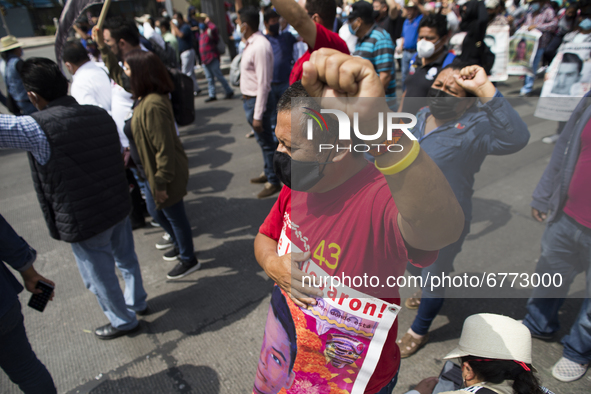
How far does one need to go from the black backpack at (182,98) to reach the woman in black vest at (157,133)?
28cm

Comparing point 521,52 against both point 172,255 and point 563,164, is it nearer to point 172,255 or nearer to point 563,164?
point 563,164

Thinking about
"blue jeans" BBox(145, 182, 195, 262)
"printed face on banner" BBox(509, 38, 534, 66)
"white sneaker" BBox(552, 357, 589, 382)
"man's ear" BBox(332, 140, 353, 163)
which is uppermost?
"man's ear" BBox(332, 140, 353, 163)

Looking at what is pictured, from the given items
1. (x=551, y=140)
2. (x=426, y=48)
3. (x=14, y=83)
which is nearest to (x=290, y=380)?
(x=426, y=48)

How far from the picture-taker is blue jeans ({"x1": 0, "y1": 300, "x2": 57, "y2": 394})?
1703 mm

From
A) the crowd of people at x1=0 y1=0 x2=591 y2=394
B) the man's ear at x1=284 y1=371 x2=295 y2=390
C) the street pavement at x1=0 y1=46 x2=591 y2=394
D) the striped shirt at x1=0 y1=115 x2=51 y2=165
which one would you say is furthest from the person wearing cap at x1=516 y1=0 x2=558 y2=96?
the striped shirt at x1=0 y1=115 x2=51 y2=165

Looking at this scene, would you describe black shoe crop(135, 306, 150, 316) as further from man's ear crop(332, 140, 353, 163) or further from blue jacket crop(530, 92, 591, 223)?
blue jacket crop(530, 92, 591, 223)

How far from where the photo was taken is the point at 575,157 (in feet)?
6.01

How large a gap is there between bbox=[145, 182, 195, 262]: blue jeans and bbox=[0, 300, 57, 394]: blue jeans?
1331mm

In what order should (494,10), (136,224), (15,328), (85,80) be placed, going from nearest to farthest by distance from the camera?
1. (15,328)
2. (85,80)
3. (136,224)
4. (494,10)

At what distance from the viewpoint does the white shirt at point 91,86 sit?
11.0 feet

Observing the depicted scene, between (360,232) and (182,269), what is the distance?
2.57 metres

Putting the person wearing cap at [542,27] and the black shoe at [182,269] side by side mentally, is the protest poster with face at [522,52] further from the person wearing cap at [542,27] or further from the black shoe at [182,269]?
the black shoe at [182,269]

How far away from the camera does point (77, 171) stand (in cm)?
209

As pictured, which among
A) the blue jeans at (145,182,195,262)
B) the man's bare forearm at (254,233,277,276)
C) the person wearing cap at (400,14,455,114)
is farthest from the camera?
the person wearing cap at (400,14,455,114)
